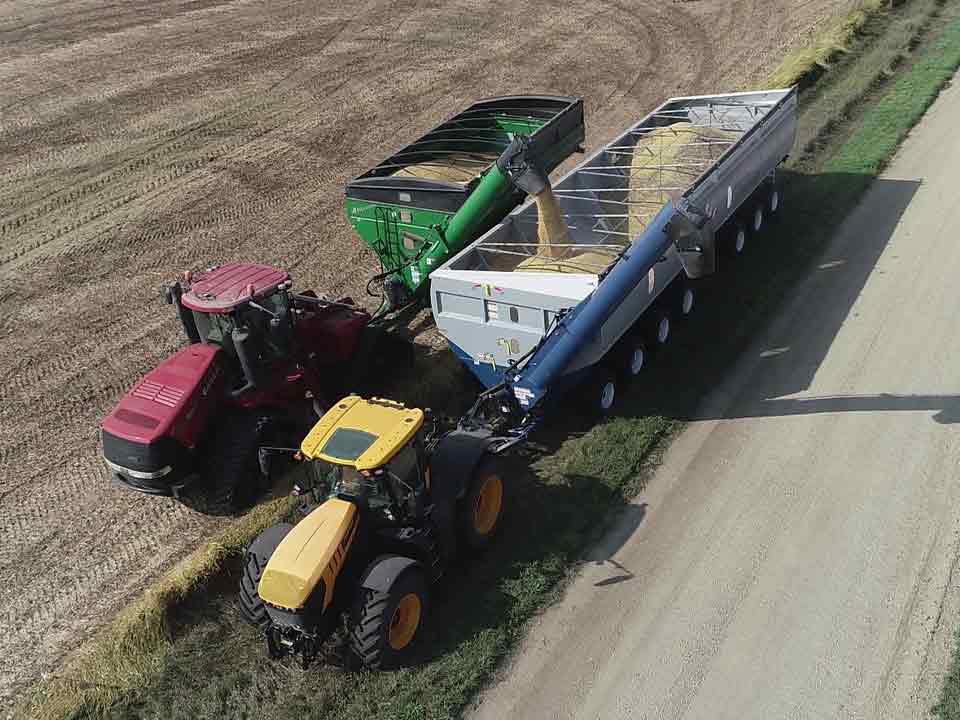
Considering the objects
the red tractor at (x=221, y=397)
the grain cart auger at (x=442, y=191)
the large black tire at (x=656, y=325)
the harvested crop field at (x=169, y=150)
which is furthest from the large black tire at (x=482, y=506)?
the grain cart auger at (x=442, y=191)

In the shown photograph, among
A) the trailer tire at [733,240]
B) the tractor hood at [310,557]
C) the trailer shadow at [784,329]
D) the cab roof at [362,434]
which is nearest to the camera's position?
the tractor hood at [310,557]

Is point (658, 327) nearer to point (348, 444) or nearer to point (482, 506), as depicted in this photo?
point (482, 506)

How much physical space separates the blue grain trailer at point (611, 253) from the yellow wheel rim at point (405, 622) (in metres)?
3.24

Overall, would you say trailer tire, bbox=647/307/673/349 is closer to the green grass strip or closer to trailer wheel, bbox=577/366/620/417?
trailer wheel, bbox=577/366/620/417

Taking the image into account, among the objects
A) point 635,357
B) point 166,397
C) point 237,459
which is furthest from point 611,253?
point 166,397

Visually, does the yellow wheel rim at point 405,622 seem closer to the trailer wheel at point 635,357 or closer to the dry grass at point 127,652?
the dry grass at point 127,652

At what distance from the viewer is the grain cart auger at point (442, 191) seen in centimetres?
1431

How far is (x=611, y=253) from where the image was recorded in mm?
13789

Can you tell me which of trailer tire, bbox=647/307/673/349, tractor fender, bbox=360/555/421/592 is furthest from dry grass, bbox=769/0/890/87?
tractor fender, bbox=360/555/421/592

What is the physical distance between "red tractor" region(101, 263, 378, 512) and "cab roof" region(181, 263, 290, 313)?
13mm

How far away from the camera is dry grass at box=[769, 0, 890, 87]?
24.2 meters

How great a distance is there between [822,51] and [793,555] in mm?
19631

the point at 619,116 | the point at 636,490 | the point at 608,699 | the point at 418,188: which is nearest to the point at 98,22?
the point at 619,116

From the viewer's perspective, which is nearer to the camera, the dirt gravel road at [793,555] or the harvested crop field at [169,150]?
the dirt gravel road at [793,555]
